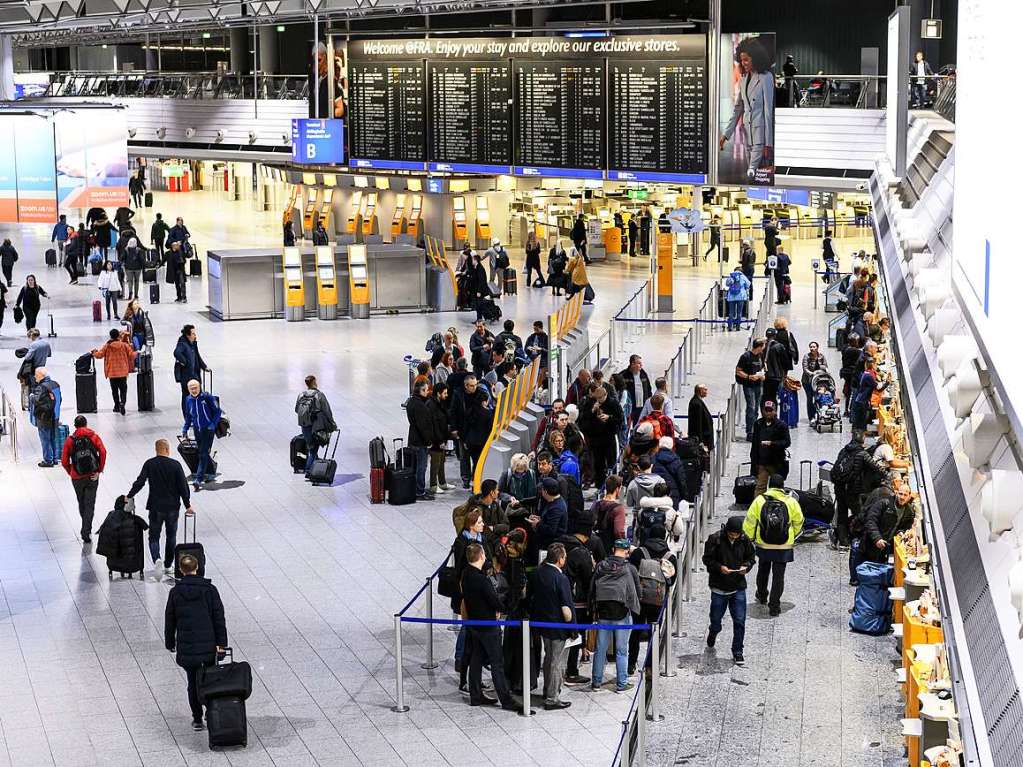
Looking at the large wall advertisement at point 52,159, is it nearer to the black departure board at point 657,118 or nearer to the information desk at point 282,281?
the information desk at point 282,281

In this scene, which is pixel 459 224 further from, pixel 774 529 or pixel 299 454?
pixel 774 529

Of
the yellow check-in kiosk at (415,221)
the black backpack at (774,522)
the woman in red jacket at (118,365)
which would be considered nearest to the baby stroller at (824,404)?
the black backpack at (774,522)

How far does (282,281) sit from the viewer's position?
2880 centimetres

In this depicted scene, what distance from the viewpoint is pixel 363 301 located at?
94.8 feet

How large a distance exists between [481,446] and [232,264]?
1293cm

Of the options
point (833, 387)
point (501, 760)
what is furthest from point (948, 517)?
point (833, 387)

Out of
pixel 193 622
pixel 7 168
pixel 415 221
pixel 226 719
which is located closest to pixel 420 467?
pixel 193 622

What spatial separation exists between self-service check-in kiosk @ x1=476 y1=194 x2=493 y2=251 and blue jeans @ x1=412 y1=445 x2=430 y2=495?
23.7 m

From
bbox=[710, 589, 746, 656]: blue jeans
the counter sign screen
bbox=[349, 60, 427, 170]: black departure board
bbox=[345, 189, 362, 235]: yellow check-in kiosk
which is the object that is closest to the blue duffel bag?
bbox=[710, 589, 746, 656]: blue jeans

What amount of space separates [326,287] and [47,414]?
38.8ft

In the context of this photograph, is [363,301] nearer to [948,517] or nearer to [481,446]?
[481,446]

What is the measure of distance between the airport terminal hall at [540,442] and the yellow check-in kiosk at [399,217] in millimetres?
6026

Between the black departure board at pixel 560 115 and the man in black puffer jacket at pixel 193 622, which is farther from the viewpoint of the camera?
the black departure board at pixel 560 115

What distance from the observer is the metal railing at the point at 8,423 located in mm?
17750
